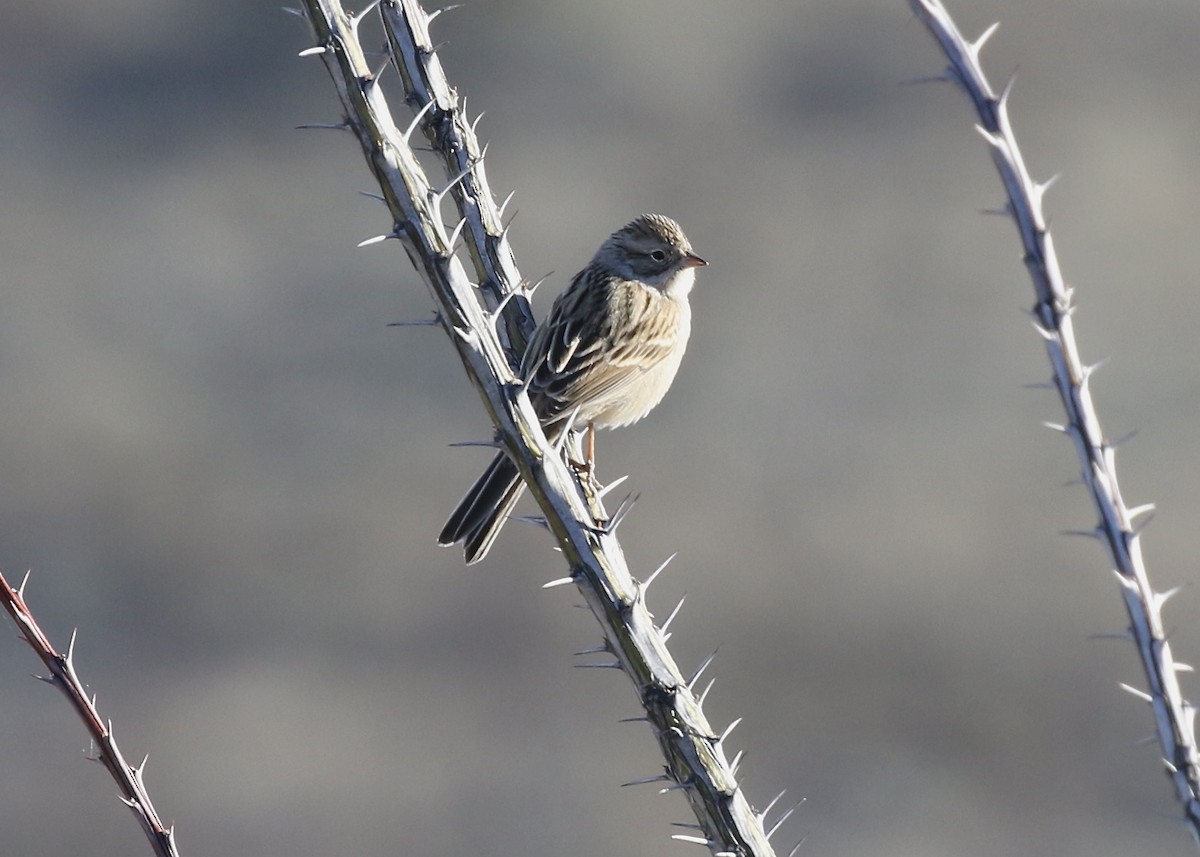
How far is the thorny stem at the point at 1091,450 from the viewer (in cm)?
286

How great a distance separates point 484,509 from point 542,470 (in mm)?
2006

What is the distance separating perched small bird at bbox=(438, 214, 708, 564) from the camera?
593 centimetres

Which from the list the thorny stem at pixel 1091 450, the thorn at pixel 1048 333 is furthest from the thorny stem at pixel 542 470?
the thorn at pixel 1048 333

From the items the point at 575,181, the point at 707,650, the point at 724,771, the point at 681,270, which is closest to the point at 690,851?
the point at 707,650

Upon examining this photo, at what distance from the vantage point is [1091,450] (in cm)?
297

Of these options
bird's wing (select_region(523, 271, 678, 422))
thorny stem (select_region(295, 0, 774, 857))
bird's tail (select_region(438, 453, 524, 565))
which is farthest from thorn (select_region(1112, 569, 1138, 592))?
bird's wing (select_region(523, 271, 678, 422))

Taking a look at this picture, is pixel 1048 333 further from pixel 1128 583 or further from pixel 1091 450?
pixel 1128 583

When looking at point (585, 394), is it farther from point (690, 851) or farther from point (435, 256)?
point (690, 851)

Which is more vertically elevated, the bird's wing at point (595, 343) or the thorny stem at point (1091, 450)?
the thorny stem at point (1091, 450)

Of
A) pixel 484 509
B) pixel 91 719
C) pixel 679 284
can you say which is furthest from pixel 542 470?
pixel 679 284

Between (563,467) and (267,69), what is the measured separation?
2127 centimetres

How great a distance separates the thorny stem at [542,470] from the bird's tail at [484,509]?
1.78 m

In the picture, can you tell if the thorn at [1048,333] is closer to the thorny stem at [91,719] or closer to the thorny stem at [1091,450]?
the thorny stem at [1091,450]

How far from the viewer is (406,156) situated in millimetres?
3820
